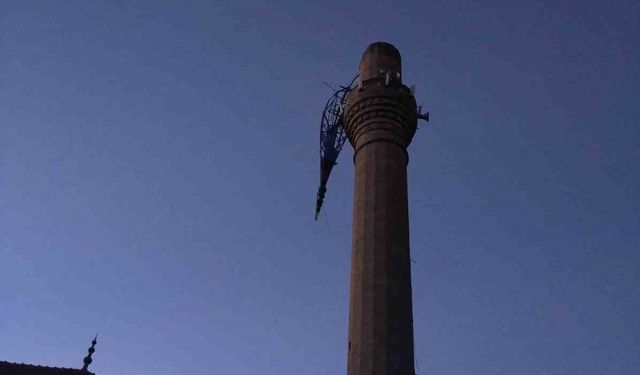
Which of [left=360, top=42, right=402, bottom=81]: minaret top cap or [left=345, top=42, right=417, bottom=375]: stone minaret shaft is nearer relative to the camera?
[left=345, top=42, right=417, bottom=375]: stone minaret shaft

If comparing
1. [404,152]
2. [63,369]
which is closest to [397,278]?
[404,152]

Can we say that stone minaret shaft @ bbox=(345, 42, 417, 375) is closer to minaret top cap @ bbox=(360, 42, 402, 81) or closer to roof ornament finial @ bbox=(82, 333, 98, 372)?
minaret top cap @ bbox=(360, 42, 402, 81)

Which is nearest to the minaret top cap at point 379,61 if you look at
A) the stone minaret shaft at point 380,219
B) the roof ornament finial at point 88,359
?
the stone minaret shaft at point 380,219

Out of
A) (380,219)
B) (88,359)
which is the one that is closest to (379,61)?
(380,219)

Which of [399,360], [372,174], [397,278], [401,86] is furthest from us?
[401,86]

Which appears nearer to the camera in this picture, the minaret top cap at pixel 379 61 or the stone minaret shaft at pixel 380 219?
the stone minaret shaft at pixel 380 219

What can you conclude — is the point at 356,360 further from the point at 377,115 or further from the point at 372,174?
the point at 377,115

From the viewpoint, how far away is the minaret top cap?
1441 inches

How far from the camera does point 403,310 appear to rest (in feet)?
96.3

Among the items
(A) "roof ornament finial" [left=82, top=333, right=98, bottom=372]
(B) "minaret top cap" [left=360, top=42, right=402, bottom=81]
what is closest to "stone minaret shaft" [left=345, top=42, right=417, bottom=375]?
(B) "minaret top cap" [left=360, top=42, right=402, bottom=81]

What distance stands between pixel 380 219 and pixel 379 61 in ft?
32.4

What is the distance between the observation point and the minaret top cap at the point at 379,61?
120ft

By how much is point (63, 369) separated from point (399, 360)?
18.6m

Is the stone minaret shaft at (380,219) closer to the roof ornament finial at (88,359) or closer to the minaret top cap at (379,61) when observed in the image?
the minaret top cap at (379,61)
